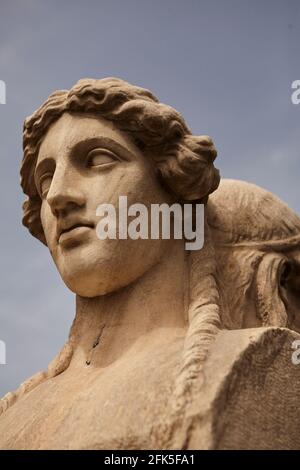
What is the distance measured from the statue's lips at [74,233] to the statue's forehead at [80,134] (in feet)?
1.73

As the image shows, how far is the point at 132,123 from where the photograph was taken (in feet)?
16.8

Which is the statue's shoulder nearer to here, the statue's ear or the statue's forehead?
the statue's ear

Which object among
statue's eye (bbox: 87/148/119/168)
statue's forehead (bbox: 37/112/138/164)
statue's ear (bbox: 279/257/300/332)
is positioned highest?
statue's forehead (bbox: 37/112/138/164)

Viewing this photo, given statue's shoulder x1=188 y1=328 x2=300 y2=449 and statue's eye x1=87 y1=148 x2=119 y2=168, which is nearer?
statue's shoulder x1=188 y1=328 x2=300 y2=449

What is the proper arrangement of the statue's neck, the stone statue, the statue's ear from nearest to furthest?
1. the stone statue
2. the statue's neck
3. the statue's ear

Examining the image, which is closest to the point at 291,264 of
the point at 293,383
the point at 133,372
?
the point at 293,383

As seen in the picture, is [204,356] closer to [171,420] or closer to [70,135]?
[171,420]

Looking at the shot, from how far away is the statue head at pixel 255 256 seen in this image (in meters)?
5.14

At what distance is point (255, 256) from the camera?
5234 mm

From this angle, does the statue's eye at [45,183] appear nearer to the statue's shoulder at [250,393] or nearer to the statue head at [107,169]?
the statue head at [107,169]

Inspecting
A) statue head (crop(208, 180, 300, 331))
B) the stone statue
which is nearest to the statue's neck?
the stone statue

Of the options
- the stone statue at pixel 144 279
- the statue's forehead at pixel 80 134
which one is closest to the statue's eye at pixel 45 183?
the stone statue at pixel 144 279

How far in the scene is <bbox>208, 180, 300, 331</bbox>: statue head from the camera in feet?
16.9

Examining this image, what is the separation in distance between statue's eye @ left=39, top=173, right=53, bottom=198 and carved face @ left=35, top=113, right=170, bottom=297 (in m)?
0.15
